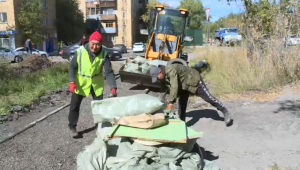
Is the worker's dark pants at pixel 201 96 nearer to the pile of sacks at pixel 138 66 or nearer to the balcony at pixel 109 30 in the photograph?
the pile of sacks at pixel 138 66

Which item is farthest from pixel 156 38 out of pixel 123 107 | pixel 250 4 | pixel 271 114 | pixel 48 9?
pixel 48 9

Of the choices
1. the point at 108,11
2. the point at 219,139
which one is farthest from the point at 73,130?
the point at 108,11

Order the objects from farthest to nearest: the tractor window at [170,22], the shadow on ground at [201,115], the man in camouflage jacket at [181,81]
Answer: the tractor window at [170,22]
the shadow on ground at [201,115]
the man in camouflage jacket at [181,81]

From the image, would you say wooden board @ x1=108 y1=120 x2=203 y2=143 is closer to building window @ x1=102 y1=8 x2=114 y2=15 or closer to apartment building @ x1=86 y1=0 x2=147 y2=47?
apartment building @ x1=86 y1=0 x2=147 y2=47

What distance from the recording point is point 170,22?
12.9m

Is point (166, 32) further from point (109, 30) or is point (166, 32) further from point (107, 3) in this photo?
point (107, 3)

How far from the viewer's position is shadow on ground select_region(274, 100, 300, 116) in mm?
6790

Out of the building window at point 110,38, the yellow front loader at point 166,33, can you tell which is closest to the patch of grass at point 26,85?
the yellow front loader at point 166,33

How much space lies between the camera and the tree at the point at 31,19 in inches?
1518

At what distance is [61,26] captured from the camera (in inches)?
2025

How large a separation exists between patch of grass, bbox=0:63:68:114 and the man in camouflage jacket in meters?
3.85

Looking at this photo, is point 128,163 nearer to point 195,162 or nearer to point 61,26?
point 195,162

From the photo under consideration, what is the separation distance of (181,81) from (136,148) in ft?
7.52

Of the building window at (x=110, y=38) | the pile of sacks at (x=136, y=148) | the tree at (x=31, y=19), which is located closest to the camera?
the pile of sacks at (x=136, y=148)
